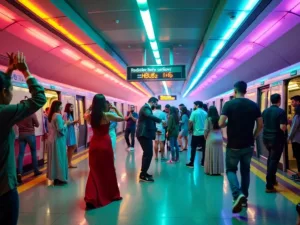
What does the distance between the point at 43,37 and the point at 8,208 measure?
558cm

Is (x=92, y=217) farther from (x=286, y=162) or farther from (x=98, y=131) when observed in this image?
(x=286, y=162)

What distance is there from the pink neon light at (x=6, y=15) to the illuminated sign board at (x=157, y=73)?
162 inches

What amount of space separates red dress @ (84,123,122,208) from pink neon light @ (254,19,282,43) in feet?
13.4

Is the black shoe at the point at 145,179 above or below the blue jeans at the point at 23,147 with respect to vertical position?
below

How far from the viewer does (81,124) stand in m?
10.0

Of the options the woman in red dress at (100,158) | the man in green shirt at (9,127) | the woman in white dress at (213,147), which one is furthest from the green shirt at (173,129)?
the man in green shirt at (9,127)

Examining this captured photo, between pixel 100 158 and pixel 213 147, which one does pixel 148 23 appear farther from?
pixel 100 158

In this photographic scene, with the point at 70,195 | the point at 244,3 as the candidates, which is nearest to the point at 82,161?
the point at 70,195

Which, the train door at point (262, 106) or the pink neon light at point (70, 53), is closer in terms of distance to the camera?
the train door at point (262, 106)

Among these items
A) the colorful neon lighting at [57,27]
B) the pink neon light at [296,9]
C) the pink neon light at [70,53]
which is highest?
the pink neon light at [296,9]

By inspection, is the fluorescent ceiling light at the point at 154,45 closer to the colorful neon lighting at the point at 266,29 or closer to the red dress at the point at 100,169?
the colorful neon lighting at the point at 266,29

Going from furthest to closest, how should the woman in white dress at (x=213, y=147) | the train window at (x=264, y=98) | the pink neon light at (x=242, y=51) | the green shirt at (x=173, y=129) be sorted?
the pink neon light at (x=242, y=51) → the green shirt at (x=173, y=129) → the train window at (x=264, y=98) → the woman in white dress at (x=213, y=147)

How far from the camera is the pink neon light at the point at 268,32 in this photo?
555cm

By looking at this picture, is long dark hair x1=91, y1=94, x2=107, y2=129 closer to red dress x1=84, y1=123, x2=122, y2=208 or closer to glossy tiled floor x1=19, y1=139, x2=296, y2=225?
red dress x1=84, y1=123, x2=122, y2=208
